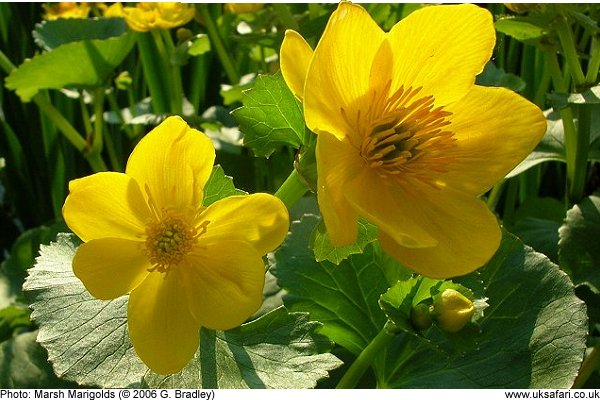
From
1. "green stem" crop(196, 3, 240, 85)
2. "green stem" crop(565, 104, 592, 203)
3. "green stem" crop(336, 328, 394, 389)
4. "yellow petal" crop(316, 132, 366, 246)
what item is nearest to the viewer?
"yellow petal" crop(316, 132, 366, 246)

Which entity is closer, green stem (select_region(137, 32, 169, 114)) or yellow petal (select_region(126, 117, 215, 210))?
yellow petal (select_region(126, 117, 215, 210))

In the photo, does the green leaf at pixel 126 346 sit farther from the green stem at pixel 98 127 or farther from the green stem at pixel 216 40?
the green stem at pixel 216 40

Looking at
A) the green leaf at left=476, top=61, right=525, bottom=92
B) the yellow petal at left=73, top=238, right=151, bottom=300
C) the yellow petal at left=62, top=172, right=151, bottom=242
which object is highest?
the yellow petal at left=62, top=172, right=151, bottom=242

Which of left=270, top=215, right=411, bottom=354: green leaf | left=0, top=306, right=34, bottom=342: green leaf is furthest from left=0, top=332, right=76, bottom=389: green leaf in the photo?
left=270, top=215, right=411, bottom=354: green leaf

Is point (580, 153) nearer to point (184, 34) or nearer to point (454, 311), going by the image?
point (454, 311)

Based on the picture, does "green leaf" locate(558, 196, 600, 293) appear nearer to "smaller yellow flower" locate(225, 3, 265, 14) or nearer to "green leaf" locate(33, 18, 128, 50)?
"smaller yellow flower" locate(225, 3, 265, 14)

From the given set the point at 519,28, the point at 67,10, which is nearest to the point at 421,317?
the point at 519,28

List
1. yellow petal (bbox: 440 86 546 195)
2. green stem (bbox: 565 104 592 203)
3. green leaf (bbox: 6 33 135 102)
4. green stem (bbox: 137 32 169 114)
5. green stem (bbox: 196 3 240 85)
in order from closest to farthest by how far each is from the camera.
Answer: yellow petal (bbox: 440 86 546 195) < green stem (bbox: 565 104 592 203) < green leaf (bbox: 6 33 135 102) < green stem (bbox: 196 3 240 85) < green stem (bbox: 137 32 169 114)

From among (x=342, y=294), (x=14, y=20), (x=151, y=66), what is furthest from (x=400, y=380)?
(x=14, y=20)

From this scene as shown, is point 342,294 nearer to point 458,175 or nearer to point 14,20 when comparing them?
point 458,175
